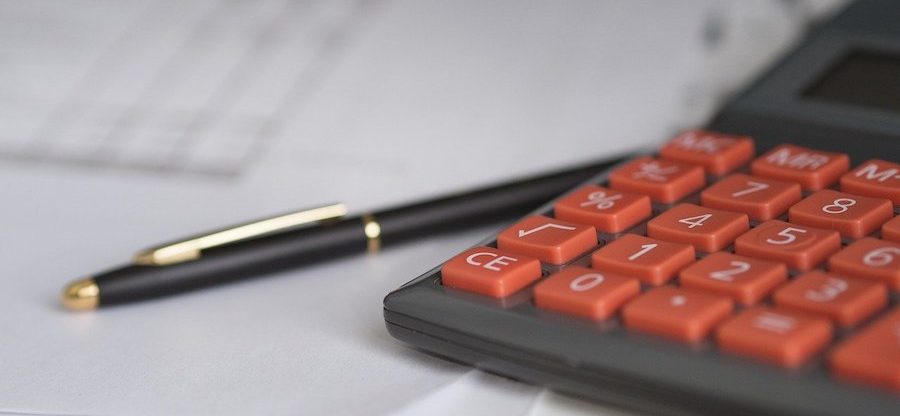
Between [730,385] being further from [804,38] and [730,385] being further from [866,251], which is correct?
[804,38]

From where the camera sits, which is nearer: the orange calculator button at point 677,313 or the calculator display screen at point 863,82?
the orange calculator button at point 677,313

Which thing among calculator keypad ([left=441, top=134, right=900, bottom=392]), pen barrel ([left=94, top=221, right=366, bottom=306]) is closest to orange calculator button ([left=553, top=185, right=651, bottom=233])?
calculator keypad ([left=441, top=134, right=900, bottom=392])

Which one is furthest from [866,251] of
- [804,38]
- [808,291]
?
[804,38]

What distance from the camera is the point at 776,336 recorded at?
332 mm

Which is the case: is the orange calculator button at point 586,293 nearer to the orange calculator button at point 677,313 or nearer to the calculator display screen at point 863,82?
the orange calculator button at point 677,313

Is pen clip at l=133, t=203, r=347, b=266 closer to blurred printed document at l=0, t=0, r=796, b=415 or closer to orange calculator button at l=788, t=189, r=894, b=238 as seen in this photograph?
blurred printed document at l=0, t=0, r=796, b=415

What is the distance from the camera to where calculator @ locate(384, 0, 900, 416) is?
33 centimetres

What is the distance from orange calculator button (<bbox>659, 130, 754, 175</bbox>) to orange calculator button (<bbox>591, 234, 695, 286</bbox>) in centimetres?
9

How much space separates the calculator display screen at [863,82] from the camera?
1.70 ft

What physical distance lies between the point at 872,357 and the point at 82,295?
12.3 inches

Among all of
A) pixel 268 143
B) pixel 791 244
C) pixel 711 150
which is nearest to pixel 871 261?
pixel 791 244

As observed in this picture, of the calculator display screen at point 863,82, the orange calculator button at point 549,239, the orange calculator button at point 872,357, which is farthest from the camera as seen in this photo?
the calculator display screen at point 863,82

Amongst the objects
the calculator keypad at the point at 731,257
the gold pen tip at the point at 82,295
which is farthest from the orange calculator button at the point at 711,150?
the gold pen tip at the point at 82,295

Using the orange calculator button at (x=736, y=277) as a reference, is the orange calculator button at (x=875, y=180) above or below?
above
